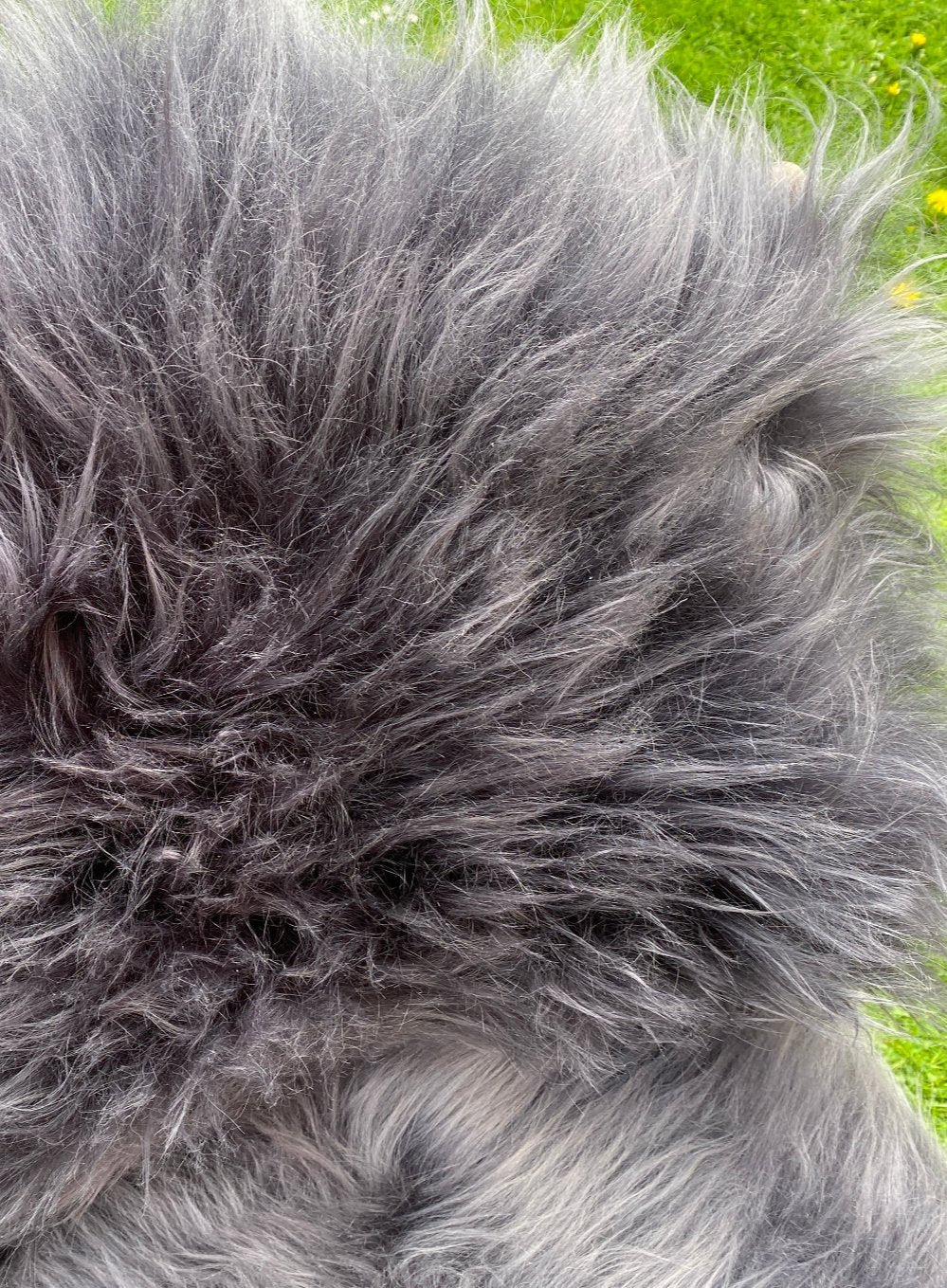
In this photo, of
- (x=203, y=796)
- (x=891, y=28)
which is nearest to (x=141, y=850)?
(x=203, y=796)

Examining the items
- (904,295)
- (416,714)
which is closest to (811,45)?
(904,295)

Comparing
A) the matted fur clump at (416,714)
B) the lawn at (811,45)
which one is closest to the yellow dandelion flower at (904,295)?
the matted fur clump at (416,714)

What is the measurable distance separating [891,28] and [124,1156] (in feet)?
4.27

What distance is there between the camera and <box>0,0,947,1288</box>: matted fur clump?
0.39 meters

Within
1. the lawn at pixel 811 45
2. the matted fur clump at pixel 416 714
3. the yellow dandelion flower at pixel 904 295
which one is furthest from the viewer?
the lawn at pixel 811 45

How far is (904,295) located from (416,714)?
1.29 ft

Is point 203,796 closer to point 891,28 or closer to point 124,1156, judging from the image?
point 124,1156

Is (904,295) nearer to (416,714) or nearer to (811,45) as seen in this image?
(416,714)

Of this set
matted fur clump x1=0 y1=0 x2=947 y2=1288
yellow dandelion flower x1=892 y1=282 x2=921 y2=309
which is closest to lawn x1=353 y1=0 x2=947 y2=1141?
yellow dandelion flower x1=892 y1=282 x2=921 y2=309

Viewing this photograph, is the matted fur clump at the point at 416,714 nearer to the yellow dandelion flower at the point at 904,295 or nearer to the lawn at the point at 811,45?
the yellow dandelion flower at the point at 904,295

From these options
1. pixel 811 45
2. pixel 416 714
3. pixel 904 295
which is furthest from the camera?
pixel 811 45

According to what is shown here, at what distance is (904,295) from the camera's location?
55 centimetres

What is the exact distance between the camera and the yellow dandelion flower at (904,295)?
53cm

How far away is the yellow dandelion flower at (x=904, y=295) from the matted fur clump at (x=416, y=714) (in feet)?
0.30
